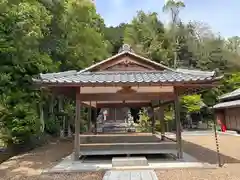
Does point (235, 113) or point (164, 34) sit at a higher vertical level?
point (164, 34)

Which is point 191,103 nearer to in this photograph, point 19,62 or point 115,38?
point 115,38

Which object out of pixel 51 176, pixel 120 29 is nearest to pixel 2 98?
pixel 51 176

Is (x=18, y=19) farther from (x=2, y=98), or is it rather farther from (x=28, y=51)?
(x=2, y=98)

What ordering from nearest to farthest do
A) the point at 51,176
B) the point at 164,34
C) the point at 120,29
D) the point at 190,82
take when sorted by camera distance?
the point at 51,176 < the point at 190,82 < the point at 164,34 < the point at 120,29

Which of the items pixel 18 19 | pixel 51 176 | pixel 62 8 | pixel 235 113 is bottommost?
pixel 51 176

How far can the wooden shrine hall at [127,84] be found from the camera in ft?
24.0

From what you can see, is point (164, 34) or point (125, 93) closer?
point (125, 93)

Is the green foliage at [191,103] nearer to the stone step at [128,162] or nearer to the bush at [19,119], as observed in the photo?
the bush at [19,119]

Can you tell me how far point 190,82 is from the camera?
738cm

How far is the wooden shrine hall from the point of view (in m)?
7.31

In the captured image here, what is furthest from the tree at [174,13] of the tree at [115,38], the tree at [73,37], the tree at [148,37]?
the tree at [73,37]

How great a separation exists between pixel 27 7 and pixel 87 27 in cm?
829

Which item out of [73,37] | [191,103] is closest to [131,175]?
[73,37]

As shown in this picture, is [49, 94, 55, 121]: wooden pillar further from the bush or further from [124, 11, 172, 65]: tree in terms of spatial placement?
[124, 11, 172, 65]: tree
